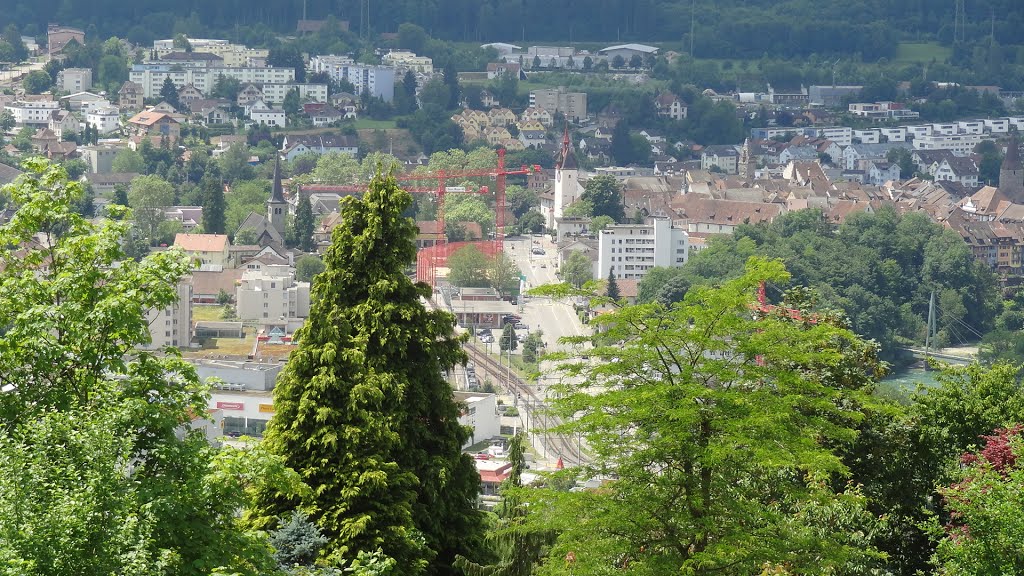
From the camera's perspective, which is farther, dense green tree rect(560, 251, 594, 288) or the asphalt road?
dense green tree rect(560, 251, 594, 288)

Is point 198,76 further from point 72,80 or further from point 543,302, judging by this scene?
point 543,302

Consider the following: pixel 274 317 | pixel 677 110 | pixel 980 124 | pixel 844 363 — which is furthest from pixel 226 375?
pixel 980 124

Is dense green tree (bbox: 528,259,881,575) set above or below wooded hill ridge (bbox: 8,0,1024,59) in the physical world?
below

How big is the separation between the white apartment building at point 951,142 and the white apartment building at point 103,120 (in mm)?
26032

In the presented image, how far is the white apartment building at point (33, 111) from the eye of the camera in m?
52.4

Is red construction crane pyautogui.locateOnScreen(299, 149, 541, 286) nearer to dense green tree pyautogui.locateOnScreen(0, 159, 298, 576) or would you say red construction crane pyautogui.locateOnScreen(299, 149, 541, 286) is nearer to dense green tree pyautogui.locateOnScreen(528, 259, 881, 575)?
dense green tree pyautogui.locateOnScreen(528, 259, 881, 575)

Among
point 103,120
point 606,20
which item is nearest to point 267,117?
point 103,120

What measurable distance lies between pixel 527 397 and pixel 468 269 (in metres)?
9.22

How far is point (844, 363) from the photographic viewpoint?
752 centimetres

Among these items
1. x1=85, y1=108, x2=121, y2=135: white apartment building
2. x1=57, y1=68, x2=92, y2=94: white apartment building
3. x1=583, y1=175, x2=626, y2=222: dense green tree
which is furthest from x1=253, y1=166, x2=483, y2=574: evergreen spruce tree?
x1=57, y1=68, x2=92, y2=94: white apartment building

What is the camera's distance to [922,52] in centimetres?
7225

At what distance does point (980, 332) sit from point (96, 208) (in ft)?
64.5

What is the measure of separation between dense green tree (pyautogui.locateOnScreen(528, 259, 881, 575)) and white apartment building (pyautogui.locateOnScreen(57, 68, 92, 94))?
52932 millimetres

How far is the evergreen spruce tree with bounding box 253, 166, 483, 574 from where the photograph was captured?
248 inches
